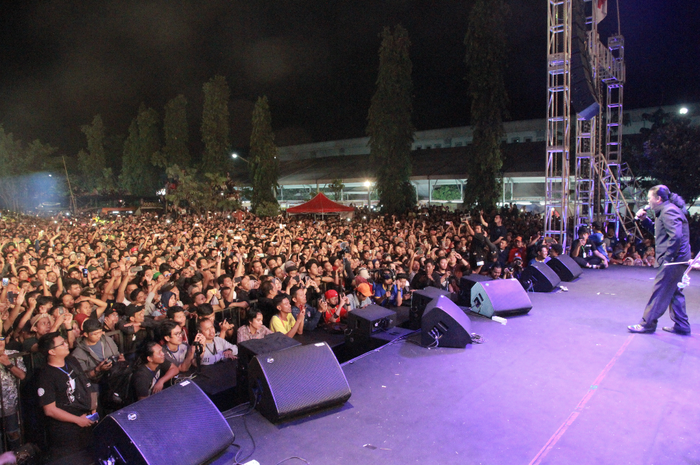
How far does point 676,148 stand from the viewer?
485 inches

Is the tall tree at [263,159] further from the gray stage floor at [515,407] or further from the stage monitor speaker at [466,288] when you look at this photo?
the gray stage floor at [515,407]

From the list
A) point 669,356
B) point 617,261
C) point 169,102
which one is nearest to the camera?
point 669,356

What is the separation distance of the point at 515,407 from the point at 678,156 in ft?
43.1

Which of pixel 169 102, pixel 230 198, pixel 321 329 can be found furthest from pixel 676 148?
pixel 169 102

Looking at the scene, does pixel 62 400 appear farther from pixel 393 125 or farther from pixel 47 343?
pixel 393 125

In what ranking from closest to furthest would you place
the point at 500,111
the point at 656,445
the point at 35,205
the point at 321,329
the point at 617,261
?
the point at 656,445 < the point at 321,329 < the point at 617,261 < the point at 500,111 < the point at 35,205

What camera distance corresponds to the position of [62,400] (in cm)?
296

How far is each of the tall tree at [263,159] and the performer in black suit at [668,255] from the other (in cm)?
2138

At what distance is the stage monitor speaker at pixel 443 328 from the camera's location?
148 inches

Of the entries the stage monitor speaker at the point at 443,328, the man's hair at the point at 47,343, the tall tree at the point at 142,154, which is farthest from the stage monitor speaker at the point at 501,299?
the tall tree at the point at 142,154

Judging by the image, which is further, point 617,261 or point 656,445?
point 617,261

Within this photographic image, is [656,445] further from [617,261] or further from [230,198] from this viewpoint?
[230,198]

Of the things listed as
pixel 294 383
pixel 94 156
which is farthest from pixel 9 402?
pixel 94 156

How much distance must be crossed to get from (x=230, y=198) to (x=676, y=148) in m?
20.0
